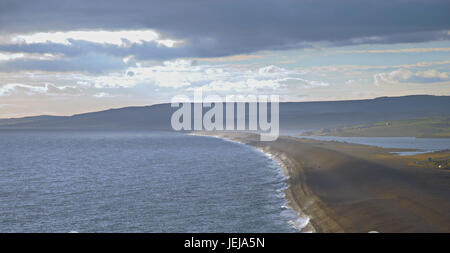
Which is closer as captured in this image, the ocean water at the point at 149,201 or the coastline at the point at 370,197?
the coastline at the point at 370,197

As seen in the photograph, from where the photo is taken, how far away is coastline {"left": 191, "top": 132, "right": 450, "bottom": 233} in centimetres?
3412

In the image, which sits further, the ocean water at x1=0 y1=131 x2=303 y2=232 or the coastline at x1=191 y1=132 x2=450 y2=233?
the ocean water at x1=0 y1=131 x2=303 y2=232

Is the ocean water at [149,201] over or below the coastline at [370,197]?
below

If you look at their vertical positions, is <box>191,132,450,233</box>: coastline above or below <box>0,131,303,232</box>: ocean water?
above

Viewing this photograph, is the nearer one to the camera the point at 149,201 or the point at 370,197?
the point at 370,197

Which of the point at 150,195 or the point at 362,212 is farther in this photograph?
the point at 150,195

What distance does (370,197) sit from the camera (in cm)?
4456

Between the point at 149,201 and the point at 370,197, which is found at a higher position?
the point at 370,197

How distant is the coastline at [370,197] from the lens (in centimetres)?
3412
